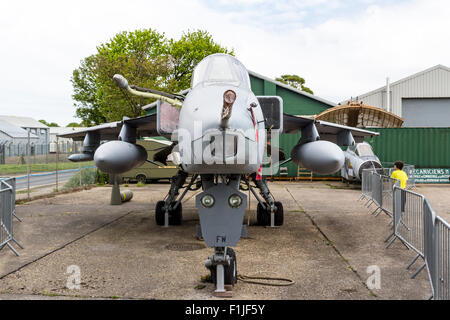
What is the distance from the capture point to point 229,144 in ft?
14.1

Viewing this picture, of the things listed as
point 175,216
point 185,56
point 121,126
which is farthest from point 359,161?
point 185,56

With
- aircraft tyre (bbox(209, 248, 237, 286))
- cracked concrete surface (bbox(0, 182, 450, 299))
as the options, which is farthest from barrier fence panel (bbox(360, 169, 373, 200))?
aircraft tyre (bbox(209, 248, 237, 286))

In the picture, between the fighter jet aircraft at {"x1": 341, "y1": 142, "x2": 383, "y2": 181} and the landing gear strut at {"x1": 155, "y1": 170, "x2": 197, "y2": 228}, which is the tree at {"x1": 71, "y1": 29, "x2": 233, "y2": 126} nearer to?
the landing gear strut at {"x1": 155, "y1": 170, "x2": 197, "y2": 228}

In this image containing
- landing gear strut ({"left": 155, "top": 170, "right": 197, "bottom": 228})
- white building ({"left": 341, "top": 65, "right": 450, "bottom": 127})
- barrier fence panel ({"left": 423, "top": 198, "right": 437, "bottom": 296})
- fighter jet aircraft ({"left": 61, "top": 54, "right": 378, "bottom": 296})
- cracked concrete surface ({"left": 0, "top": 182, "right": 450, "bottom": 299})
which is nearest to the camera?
fighter jet aircraft ({"left": 61, "top": 54, "right": 378, "bottom": 296})

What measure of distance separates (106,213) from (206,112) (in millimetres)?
8040

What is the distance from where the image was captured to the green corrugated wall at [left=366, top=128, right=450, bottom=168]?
21484 millimetres

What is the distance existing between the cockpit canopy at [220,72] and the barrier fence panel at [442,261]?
3.28m

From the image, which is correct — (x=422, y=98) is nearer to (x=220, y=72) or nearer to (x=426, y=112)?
(x=426, y=112)

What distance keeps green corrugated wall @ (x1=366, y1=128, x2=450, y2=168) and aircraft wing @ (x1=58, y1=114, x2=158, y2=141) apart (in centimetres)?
1552

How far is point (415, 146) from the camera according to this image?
21.7 m

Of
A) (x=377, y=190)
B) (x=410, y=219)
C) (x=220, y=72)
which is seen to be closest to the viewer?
(x=220, y=72)

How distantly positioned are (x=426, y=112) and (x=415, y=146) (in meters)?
11.4

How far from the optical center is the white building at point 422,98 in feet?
100
